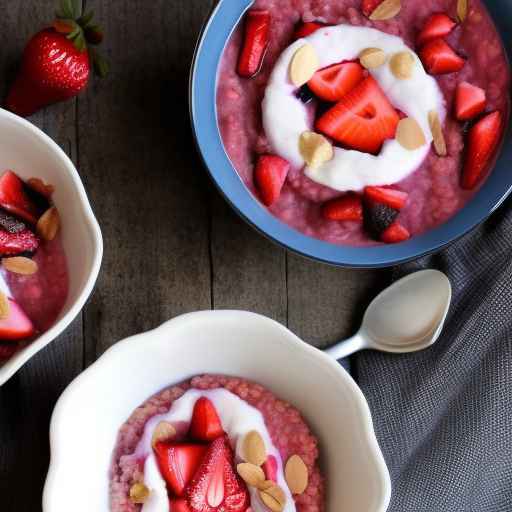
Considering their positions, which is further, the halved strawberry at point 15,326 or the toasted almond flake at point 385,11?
the toasted almond flake at point 385,11

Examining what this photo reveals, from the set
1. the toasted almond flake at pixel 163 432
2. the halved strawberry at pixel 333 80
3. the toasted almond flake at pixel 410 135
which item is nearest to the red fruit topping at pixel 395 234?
the toasted almond flake at pixel 410 135

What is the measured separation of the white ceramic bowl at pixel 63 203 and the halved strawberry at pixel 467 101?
59cm

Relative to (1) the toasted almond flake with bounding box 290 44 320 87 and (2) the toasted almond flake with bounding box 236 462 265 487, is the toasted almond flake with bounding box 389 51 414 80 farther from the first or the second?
(2) the toasted almond flake with bounding box 236 462 265 487

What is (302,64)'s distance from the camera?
4.39ft

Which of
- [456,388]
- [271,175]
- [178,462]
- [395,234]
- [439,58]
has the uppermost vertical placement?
[439,58]

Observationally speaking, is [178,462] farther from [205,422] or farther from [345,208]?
[345,208]

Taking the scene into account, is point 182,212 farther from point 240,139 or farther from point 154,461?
point 154,461

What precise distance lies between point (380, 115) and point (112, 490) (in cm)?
71

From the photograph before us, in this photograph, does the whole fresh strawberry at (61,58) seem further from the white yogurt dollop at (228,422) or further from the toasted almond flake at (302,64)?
the white yogurt dollop at (228,422)

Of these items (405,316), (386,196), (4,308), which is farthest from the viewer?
(405,316)

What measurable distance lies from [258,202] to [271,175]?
50mm

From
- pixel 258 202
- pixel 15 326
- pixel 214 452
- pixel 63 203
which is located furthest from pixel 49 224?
pixel 214 452

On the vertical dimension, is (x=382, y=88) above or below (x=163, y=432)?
above

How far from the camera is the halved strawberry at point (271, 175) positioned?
134cm
